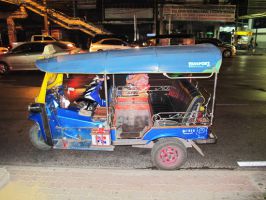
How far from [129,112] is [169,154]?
1318mm

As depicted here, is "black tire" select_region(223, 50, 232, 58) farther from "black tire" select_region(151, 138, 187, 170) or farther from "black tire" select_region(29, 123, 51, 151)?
"black tire" select_region(29, 123, 51, 151)

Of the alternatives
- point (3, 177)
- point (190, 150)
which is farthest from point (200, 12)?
point (3, 177)

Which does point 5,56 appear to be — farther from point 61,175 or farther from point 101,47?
point 61,175

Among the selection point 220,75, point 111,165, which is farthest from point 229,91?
point 111,165

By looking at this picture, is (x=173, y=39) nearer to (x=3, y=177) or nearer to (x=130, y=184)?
(x=130, y=184)

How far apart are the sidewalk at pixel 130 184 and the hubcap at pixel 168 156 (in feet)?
0.59

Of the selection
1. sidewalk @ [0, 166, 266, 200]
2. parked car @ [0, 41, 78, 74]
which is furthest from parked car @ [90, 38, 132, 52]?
sidewalk @ [0, 166, 266, 200]

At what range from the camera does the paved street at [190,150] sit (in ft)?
16.4

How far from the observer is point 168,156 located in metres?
4.63

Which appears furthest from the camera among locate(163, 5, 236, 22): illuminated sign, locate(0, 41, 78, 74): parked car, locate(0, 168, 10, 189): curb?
locate(163, 5, 236, 22): illuminated sign

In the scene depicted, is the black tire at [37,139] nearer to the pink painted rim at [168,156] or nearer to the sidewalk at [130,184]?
the sidewalk at [130,184]

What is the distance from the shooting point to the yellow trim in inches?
Answer: 187

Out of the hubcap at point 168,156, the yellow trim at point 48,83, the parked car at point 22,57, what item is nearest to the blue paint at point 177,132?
the hubcap at point 168,156

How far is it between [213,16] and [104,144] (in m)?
26.7
